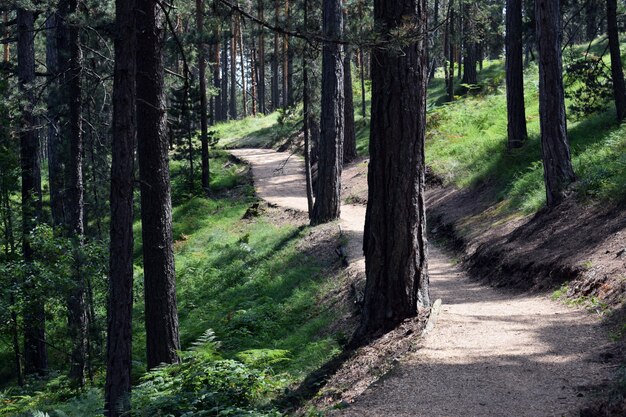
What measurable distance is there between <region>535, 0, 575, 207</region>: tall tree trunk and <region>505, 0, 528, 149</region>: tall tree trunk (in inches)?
195

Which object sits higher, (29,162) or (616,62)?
(616,62)

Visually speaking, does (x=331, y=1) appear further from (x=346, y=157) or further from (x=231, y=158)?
(x=231, y=158)

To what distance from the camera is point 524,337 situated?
738cm

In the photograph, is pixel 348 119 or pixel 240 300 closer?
pixel 240 300

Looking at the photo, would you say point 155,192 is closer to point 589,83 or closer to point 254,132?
point 589,83

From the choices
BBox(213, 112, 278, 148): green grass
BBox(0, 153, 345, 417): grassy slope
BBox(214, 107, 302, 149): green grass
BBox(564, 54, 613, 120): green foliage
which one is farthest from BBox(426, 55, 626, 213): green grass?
BBox(213, 112, 278, 148): green grass

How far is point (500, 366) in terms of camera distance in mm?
6512

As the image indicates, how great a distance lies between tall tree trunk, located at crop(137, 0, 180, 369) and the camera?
30.1 feet

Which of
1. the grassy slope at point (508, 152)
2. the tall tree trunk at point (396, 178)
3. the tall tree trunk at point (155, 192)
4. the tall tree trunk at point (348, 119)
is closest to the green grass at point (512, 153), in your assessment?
the grassy slope at point (508, 152)

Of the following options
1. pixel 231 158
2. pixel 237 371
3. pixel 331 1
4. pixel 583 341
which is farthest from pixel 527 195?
pixel 231 158

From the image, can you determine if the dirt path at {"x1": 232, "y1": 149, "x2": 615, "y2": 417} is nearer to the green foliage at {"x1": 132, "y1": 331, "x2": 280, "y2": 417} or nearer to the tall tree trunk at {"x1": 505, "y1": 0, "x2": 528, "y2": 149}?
the green foliage at {"x1": 132, "y1": 331, "x2": 280, "y2": 417}

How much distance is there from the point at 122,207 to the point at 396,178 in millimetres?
3109

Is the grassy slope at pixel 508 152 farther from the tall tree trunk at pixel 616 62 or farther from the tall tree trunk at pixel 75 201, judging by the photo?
the tall tree trunk at pixel 75 201

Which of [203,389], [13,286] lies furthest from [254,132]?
[203,389]
